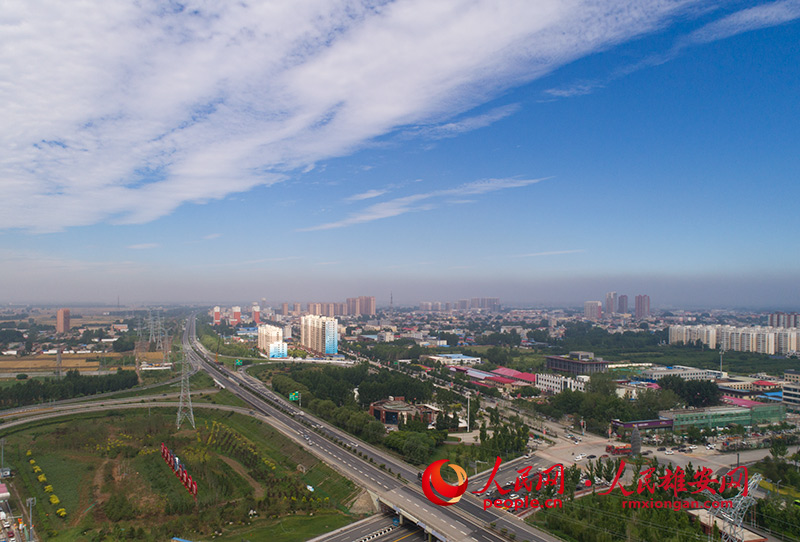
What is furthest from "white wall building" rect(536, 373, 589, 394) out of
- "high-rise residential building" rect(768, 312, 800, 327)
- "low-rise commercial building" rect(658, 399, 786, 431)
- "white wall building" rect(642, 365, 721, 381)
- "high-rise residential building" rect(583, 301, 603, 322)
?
"high-rise residential building" rect(583, 301, 603, 322)

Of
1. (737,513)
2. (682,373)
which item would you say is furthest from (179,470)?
(682,373)

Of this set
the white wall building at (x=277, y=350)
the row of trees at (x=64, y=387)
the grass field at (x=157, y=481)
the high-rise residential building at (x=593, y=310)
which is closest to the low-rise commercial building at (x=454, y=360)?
the white wall building at (x=277, y=350)

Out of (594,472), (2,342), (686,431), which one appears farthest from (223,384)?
(2,342)

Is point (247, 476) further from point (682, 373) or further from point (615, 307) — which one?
point (615, 307)

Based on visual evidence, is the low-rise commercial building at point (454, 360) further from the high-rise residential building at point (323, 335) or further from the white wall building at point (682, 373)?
the white wall building at point (682, 373)

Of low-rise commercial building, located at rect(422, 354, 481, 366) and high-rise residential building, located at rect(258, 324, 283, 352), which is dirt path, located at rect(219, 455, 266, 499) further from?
high-rise residential building, located at rect(258, 324, 283, 352)

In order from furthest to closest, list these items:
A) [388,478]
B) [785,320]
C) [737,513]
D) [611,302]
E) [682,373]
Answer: [611,302] → [785,320] → [682,373] → [388,478] → [737,513]
